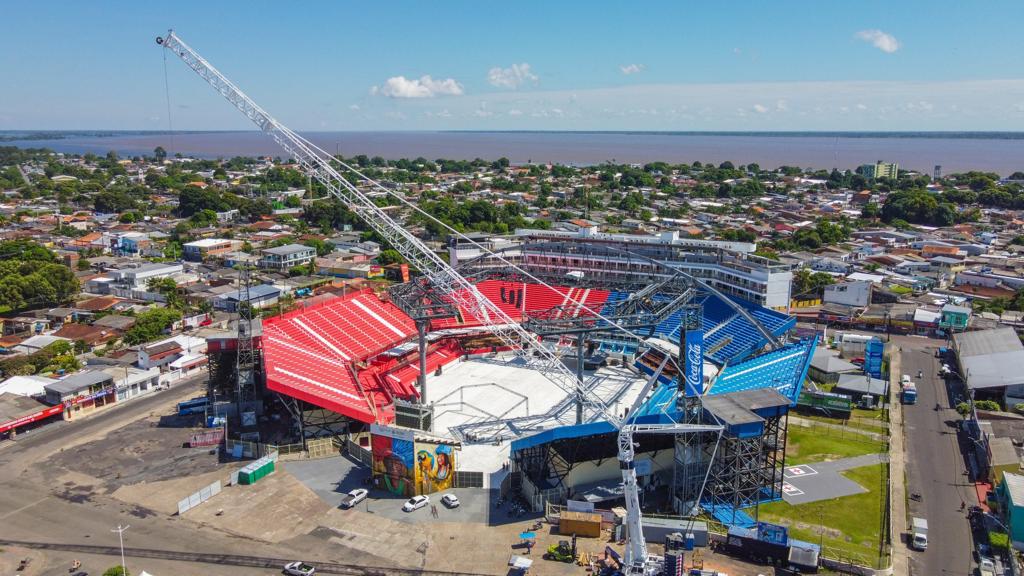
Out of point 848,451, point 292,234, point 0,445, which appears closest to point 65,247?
point 292,234

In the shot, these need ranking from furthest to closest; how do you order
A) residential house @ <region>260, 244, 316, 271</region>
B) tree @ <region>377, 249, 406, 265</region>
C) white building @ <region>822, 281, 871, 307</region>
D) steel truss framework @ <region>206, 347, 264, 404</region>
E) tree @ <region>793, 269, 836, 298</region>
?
tree @ <region>377, 249, 406, 265</region>
residential house @ <region>260, 244, 316, 271</region>
tree @ <region>793, 269, 836, 298</region>
white building @ <region>822, 281, 871, 307</region>
steel truss framework @ <region>206, 347, 264, 404</region>

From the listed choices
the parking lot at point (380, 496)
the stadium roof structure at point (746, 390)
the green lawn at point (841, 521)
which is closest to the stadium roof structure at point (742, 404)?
the stadium roof structure at point (746, 390)

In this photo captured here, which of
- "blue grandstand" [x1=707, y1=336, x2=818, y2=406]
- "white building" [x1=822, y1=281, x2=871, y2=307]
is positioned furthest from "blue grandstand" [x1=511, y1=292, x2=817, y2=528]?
"white building" [x1=822, y1=281, x2=871, y2=307]

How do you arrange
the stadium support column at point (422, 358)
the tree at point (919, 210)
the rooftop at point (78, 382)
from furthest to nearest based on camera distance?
the tree at point (919, 210)
the rooftop at point (78, 382)
the stadium support column at point (422, 358)

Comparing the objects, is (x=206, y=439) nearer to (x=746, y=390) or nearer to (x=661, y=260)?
(x=746, y=390)

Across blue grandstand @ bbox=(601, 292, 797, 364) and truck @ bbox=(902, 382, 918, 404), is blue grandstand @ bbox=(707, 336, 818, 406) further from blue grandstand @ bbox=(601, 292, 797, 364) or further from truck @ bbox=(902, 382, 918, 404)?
truck @ bbox=(902, 382, 918, 404)

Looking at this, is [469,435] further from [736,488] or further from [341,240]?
[341,240]

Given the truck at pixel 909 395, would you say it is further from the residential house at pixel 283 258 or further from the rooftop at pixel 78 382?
the residential house at pixel 283 258
